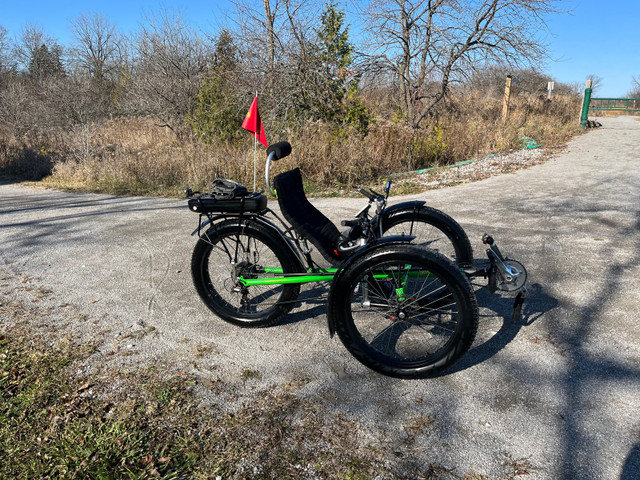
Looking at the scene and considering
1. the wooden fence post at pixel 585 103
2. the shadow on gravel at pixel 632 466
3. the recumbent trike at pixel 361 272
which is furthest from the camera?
the wooden fence post at pixel 585 103

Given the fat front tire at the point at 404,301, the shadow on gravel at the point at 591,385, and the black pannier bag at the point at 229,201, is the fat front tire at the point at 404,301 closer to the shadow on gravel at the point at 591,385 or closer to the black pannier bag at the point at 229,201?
the shadow on gravel at the point at 591,385

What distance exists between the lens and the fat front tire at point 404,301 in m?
2.42

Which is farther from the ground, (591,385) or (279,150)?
(279,150)

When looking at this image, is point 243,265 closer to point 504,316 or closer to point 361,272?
point 361,272

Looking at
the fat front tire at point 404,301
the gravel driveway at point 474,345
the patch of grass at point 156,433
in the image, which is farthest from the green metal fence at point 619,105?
the patch of grass at point 156,433

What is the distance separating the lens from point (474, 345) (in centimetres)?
298

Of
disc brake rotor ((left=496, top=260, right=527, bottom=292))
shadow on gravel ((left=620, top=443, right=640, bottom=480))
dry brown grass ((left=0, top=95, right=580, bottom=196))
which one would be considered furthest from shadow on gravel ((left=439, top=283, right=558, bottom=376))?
dry brown grass ((left=0, top=95, right=580, bottom=196))

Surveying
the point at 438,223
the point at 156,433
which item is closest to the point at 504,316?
the point at 438,223

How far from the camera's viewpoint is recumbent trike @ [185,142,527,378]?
2.52m

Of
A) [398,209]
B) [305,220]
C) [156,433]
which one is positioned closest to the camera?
[156,433]

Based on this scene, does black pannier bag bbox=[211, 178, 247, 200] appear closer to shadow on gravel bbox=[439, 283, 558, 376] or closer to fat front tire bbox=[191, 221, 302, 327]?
fat front tire bbox=[191, 221, 302, 327]

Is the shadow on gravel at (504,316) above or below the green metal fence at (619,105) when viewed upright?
below

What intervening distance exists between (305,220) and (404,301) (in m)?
0.98

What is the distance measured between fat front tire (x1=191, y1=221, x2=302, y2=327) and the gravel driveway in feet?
0.41
